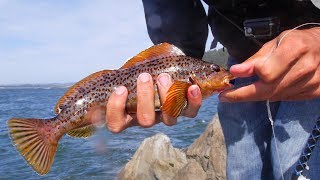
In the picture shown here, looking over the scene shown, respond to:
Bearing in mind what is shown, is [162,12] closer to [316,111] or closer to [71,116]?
[71,116]

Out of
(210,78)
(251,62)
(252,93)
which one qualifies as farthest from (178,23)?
(251,62)

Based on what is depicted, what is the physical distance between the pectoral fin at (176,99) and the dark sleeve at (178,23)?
1.00 meters

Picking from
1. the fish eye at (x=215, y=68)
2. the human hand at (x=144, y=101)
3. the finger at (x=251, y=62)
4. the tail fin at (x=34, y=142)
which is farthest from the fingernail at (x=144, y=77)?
the finger at (x=251, y=62)

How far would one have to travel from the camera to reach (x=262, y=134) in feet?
15.0

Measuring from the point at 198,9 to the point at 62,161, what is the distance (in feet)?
45.6

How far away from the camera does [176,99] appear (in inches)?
148

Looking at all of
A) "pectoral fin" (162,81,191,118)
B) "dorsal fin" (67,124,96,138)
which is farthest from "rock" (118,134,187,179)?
"pectoral fin" (162,81,191,118)

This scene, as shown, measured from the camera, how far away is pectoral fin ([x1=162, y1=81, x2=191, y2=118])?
147 inches

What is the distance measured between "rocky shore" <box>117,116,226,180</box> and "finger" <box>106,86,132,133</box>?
183 inches

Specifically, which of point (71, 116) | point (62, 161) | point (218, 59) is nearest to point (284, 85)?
point (71, 116)

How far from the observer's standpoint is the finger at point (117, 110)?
3.89 meters

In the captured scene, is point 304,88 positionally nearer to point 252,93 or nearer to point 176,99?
point 252,93

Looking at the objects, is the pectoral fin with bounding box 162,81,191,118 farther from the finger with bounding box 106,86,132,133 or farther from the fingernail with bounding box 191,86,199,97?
the finger with bounding box 106,86,132,133

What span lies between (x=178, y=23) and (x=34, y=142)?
199cm
